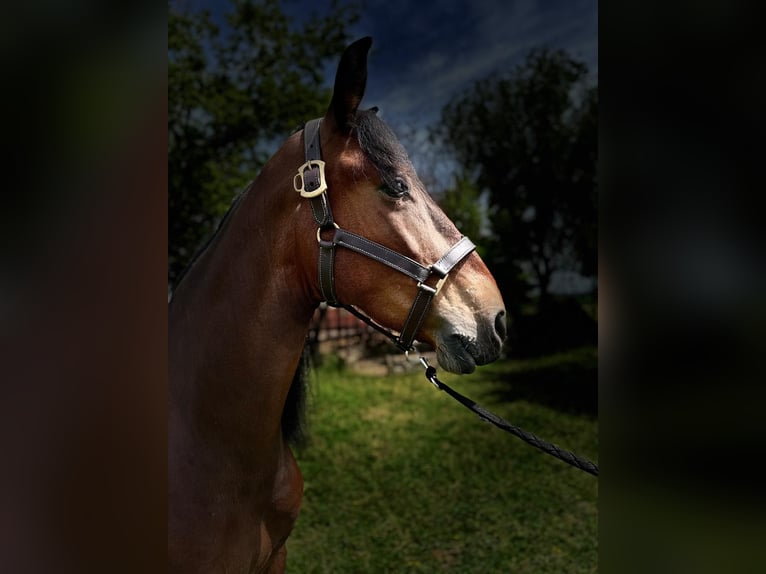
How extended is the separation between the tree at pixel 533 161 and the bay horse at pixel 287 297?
479 cm

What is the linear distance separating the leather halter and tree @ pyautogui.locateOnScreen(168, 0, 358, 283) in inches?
128

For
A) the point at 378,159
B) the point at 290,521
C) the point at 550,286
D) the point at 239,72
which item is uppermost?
the point at 239,72

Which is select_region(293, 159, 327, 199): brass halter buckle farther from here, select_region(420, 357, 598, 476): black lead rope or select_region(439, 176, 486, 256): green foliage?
select_region(439, 176, 486, 256): green foliage

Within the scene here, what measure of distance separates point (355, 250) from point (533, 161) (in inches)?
209

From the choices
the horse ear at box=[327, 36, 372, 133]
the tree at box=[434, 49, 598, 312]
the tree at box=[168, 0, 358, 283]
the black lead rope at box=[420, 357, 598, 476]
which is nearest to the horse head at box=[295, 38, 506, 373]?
the horse ear at box=[327, 36, 372, 133]

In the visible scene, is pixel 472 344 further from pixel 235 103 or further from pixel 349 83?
pixel 235 103

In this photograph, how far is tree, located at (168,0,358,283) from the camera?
13.8 ft

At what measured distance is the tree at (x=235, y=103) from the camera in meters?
4.20

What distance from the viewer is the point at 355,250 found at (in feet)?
4.13
